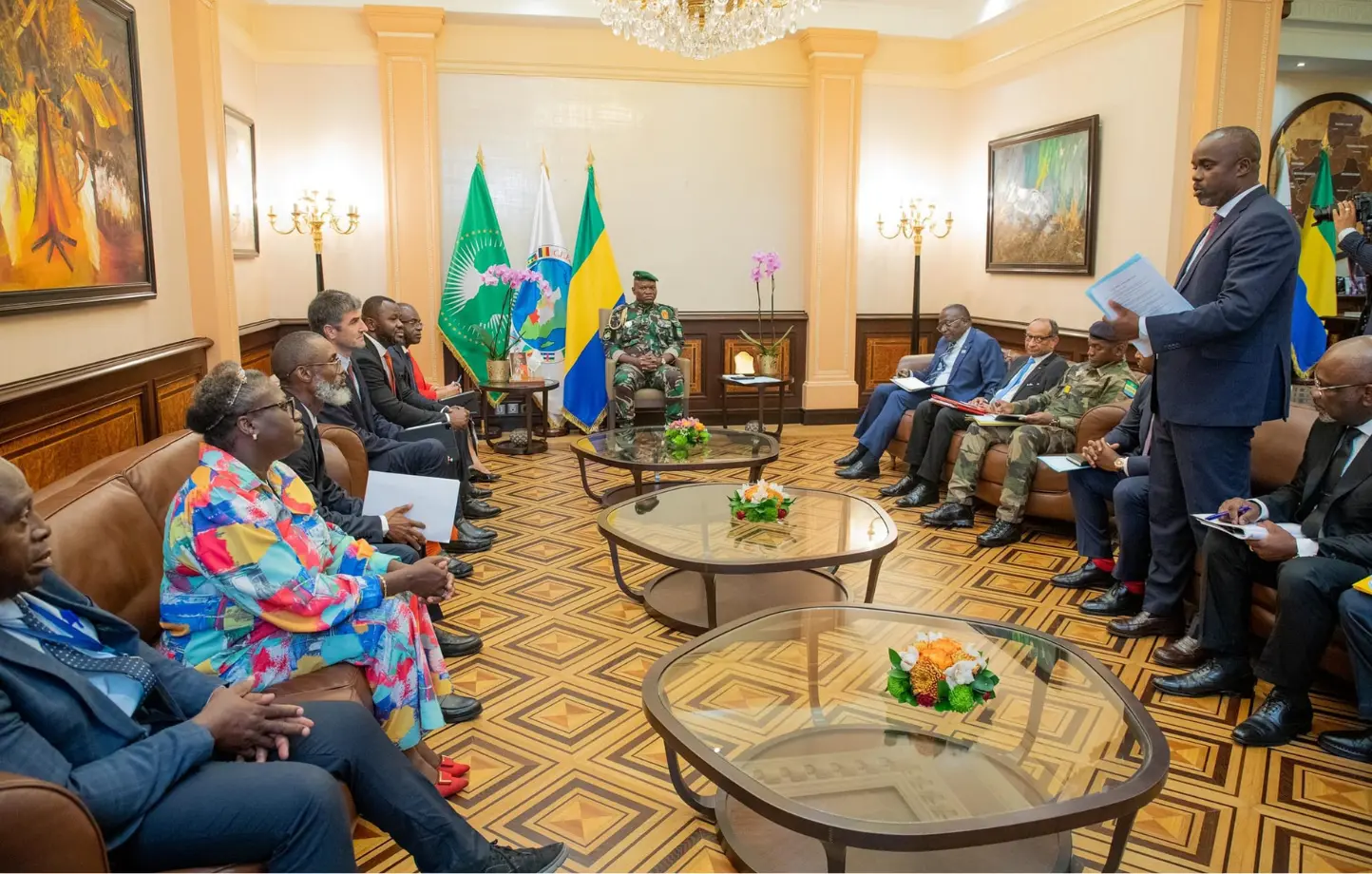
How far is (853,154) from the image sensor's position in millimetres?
7758

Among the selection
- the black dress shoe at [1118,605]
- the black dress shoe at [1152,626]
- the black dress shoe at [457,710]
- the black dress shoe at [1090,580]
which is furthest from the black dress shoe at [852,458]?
the black dress shoe at [457,710]

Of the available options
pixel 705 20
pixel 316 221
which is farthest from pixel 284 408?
pixel 316 221

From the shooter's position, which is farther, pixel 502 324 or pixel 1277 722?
pixel 502 324

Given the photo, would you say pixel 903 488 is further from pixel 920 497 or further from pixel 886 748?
pixel 886 748

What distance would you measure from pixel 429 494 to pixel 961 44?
6790mm

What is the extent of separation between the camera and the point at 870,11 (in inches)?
301

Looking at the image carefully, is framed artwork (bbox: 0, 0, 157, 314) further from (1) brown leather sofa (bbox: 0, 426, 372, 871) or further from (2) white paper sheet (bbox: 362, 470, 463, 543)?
(2) white paper sheet (bbox: 362, 470, 463, 543)

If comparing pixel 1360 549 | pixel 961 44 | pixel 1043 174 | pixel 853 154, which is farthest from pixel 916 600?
pixel 961 44

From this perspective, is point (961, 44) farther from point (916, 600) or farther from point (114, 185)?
point (114, 185)

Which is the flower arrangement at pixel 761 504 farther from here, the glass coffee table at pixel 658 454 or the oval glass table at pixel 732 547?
the glass coffee table at pixel 658 454

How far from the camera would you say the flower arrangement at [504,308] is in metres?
6.88

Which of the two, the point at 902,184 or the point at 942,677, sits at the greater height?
the point at 902,184

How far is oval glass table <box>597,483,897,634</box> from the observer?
127 inches

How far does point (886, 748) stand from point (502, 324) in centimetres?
561
